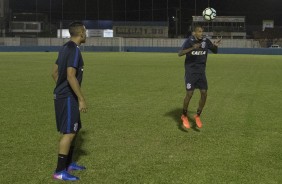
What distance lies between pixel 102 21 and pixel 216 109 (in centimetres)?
6407

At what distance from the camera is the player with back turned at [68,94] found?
17.8 ft

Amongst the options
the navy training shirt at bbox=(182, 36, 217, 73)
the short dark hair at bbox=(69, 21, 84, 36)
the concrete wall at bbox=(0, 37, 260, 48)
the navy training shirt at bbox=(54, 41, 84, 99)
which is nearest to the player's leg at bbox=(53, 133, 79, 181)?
the navy training shirt at bbox=(54, 41, 84, 99)

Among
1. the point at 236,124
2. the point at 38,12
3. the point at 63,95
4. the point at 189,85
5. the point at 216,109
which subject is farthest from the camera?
the point at 38,12

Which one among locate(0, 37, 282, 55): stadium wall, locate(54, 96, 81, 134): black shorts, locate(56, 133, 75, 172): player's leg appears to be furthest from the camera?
locate(0, 37, 282, 55): stadium wall

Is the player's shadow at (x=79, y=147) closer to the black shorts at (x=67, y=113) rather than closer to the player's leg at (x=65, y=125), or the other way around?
the player's leg at (x=65, y=125)

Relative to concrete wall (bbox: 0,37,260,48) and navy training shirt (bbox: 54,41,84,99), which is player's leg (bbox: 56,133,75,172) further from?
concrete wall (bbox: 0,37,260,48)

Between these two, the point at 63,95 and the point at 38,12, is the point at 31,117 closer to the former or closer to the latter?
the point at 63,95

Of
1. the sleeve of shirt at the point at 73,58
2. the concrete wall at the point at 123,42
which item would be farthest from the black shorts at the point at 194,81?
the concrete wall at the point at 123,42

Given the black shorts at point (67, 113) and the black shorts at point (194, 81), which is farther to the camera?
the black shorts at point (194, 81)

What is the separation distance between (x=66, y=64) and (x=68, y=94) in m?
0.39

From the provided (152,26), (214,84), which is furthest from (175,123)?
(152,26)

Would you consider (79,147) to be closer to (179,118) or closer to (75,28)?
(75,28)

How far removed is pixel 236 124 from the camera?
376 inches

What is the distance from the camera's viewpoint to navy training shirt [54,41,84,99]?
17.8 feet
